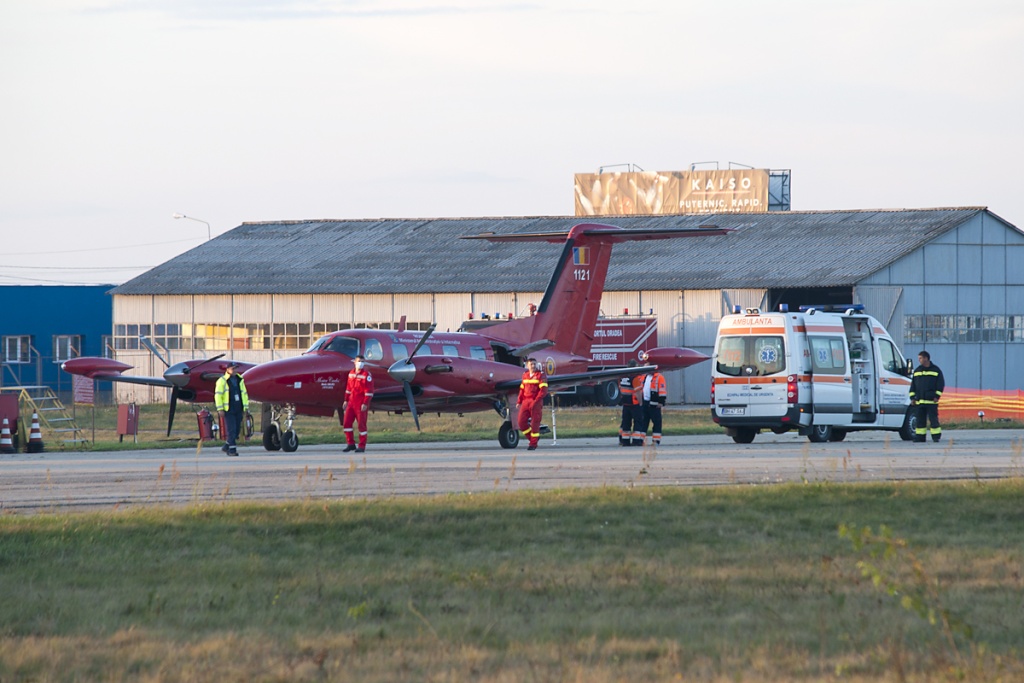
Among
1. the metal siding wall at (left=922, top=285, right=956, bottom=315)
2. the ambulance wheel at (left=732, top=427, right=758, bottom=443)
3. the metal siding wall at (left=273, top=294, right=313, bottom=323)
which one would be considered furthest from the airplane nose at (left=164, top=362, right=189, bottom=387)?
the metal siding wall at (left=922, top=285, right=956, bottom=315)

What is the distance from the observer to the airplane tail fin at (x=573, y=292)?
32938 millimetres

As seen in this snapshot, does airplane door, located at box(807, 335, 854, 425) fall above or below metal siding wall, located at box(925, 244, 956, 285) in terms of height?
below

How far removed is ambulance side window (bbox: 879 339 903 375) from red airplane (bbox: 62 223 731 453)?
15.3ft

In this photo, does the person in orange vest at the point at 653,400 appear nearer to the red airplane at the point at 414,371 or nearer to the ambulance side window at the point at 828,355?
the red airplane at the point at 414,371

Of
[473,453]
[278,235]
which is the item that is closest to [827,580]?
[473,453]

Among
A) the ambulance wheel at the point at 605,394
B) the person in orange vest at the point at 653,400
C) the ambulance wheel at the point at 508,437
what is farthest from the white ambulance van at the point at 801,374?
the ambulance wheel at the point at 605,394

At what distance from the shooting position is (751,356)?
26.9m

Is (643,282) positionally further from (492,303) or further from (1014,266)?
(1014,266)

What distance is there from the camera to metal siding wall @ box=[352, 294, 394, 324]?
58594mm

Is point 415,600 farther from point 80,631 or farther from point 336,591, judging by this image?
point 80,631

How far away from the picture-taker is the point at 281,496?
16156 millimetres

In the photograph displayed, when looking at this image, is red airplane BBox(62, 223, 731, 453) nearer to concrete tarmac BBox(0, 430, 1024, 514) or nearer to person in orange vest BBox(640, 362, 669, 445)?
person in orange vest BBox(640, 362, 669, 445)

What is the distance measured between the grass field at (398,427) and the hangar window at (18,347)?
19328mm

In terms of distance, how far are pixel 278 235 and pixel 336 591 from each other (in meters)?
60.7
